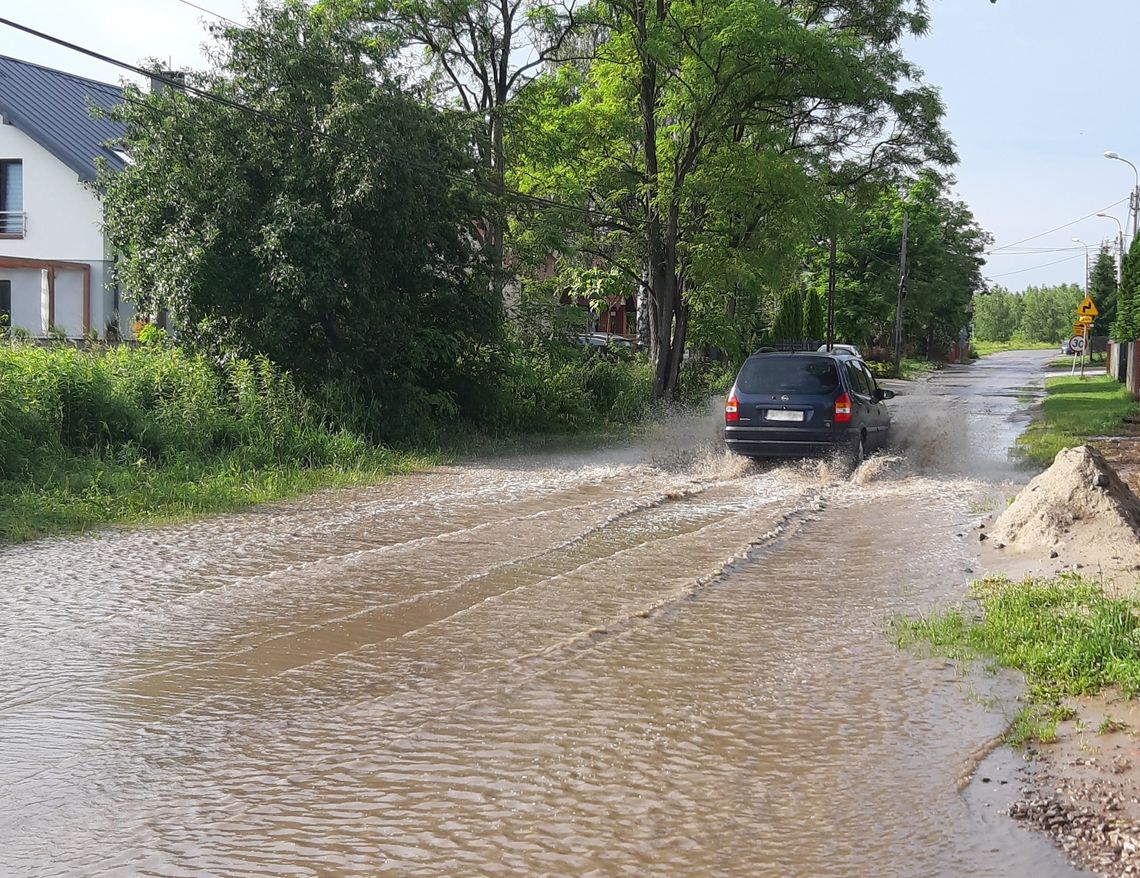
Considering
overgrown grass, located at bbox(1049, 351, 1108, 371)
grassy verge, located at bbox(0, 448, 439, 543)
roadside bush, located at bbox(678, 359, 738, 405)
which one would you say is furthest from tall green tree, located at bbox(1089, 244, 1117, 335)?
grassy verge, located at bbox(0, 448, 439, 543)

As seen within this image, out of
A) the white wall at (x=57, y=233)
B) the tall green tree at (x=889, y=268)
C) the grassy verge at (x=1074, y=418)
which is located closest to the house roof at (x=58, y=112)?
the white wall at (x=57, y=233)

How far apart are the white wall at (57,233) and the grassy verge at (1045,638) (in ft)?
99.5

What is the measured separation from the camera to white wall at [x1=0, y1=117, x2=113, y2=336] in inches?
1284

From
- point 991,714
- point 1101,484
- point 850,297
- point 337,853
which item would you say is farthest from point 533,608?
point 850,297

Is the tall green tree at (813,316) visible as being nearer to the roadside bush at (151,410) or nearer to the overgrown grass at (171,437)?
the overgrown grass at (171,437)

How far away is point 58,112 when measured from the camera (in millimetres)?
34625

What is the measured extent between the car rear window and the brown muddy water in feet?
13.8

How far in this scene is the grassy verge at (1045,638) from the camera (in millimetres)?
5531

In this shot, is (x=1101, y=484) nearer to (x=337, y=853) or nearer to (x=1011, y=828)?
(x=1011, y=828)

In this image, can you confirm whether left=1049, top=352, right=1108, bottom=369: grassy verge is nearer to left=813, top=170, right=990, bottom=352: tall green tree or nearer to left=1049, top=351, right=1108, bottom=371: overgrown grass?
left=1049, top=351, right=1108, bottom=371: overgrown grass

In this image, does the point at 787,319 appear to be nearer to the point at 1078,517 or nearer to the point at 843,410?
the point at 843,410

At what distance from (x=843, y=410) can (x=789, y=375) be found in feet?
2.86

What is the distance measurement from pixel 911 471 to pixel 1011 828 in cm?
1184

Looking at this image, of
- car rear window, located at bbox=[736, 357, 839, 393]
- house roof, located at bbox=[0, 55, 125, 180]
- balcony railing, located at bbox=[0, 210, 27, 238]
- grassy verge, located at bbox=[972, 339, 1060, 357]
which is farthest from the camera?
grassy verge, located at bbox=[972, 339, 1060, 357]
